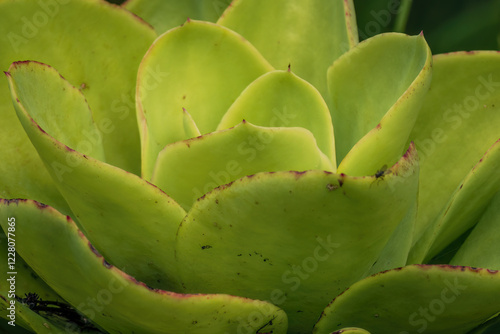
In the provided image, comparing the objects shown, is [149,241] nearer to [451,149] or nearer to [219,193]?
[219,193]

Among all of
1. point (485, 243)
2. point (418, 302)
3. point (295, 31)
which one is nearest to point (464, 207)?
point (485, 243)

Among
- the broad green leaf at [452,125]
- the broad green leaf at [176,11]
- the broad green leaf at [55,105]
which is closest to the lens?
the broad green leaf at [55,105]

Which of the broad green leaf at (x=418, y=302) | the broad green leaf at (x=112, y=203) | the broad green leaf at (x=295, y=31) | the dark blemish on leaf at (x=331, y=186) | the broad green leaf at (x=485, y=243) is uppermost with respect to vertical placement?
the broad green leaf at (x=295, y=31)

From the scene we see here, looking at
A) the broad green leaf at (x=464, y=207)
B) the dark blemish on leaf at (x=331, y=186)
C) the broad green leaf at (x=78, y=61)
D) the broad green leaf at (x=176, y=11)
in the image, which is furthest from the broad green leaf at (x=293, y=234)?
the broad green leaf at (x=176, y=11)

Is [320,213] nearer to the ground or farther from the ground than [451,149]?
nearer to the ground

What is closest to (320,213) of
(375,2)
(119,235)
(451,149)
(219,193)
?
(219,193)

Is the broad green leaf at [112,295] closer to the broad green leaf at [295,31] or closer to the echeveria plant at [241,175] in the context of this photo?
the echeveria plant at [241,175]
